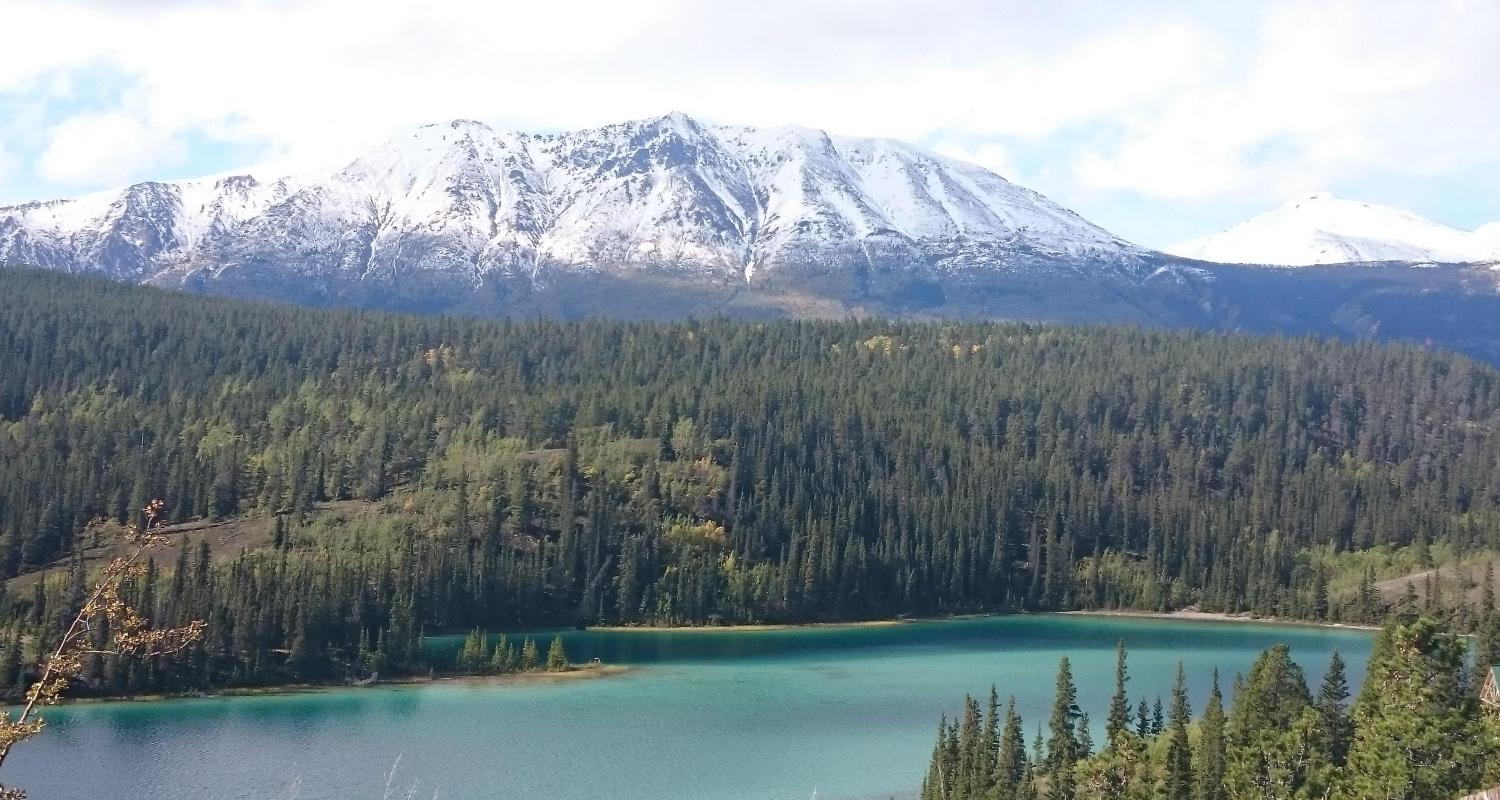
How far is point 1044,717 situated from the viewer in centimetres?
10031

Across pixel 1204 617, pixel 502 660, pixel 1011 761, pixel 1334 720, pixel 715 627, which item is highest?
pixel 1334 720

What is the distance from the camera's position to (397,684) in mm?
122750

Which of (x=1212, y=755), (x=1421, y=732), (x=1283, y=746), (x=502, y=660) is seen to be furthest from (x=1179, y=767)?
(x=502, y=660)

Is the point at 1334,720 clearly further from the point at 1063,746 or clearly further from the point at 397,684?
the point at 397,684

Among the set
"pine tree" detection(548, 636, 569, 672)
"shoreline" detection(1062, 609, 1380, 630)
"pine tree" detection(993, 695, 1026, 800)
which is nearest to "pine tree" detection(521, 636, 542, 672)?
"pine tree" detection(548, 636, 569, 672)

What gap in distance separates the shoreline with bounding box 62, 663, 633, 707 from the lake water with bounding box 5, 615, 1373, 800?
1634mm

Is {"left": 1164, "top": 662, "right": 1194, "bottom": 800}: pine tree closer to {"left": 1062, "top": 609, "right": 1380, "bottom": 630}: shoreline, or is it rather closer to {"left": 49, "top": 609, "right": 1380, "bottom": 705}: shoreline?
{"left": 49, "top": 609, "right": 1380, "bottom": 705}: shoreline

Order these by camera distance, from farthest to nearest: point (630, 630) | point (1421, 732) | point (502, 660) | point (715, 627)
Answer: point (715, 627), point (630, 630), point (502, 660), point (1421, 732)

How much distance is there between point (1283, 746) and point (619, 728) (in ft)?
156

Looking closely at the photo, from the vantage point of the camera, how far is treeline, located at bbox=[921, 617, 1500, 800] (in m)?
58.9

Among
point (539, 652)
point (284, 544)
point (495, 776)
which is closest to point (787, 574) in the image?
point (539, 652)

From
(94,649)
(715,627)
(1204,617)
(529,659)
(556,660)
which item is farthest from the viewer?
(1204,617)

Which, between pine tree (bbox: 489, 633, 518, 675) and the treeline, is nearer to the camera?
the treeline

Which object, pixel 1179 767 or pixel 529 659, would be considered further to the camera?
pixel 529 659
